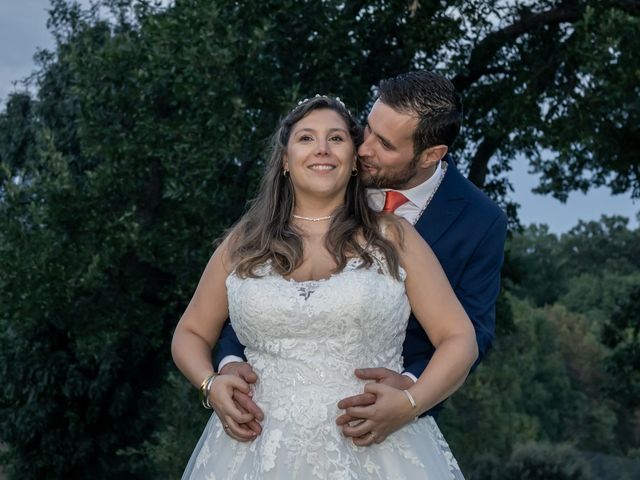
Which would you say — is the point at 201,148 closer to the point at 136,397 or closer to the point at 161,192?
the point at 161,192

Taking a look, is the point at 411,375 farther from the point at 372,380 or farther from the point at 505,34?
the point at 505,34

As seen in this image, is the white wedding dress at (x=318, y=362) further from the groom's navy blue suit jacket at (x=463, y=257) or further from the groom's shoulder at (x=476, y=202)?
the groom's shoulder at (x=476, y=202)

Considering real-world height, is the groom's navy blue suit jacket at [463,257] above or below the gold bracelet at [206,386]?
above

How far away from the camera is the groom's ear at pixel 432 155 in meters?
4.05

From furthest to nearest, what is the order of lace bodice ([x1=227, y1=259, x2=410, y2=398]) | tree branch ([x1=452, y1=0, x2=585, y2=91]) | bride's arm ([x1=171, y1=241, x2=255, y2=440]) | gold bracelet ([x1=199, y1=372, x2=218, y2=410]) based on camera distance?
tree branch ([x1=452, y1=0, x2=585, y2=91])
bride's arm ([x1=171, y1=241, x2=255, y2=440])
gold bracelet ([x1=199, y1=372, x2=218, y2=410])
lace bodice ([x1=227, y1=259, x2=410, y2=398])

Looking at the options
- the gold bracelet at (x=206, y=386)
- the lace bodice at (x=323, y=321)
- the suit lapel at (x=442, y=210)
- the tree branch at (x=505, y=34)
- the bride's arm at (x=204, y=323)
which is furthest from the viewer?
the tree branch at (x=505, y=34)

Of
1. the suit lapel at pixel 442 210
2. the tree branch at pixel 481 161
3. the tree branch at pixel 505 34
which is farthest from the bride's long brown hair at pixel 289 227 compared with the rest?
the tree branch at pixel 481 161

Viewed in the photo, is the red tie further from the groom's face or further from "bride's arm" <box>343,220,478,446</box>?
"bride's arm" <box>343,220,478,446</box>

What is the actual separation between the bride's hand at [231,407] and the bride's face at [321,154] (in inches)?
27.8

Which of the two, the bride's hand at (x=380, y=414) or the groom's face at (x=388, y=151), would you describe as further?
the groom's face at (x=388, y=151)

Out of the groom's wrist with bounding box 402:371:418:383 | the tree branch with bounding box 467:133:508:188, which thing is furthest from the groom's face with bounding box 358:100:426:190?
the tree branch with bounding box 467:133:508:188

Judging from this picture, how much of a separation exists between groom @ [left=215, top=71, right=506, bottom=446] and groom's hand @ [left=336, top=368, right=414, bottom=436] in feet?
0.81

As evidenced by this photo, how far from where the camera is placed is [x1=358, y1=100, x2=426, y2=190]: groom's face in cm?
389

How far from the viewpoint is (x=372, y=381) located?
11.8ft
